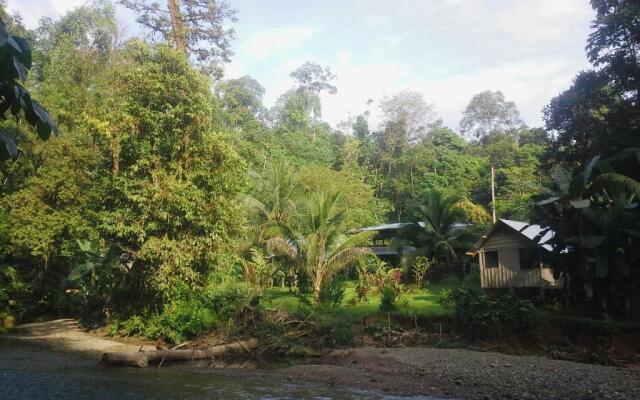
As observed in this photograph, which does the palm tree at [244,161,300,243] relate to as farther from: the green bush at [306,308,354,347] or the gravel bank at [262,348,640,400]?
the gravel bank at [262,348,640,400]

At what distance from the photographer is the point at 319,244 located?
19.2 metres

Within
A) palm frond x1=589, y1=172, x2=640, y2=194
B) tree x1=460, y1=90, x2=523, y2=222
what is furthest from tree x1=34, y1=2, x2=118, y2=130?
tree x1=460, y1=90, x2=523, y2=222

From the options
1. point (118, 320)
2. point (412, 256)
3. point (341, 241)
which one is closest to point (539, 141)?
point (412, 256)

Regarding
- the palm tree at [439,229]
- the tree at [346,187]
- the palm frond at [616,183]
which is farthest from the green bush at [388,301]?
the tree at [346,187]

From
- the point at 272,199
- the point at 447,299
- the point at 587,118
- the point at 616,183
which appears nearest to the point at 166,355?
the point at 447,299

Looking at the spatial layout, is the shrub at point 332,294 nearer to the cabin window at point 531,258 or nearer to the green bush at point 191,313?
the green bush at point 191,313

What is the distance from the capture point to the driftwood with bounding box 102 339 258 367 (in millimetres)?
13164

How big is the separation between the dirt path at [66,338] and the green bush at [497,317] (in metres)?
9.27

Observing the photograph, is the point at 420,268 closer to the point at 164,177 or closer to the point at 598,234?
Answer: the point at 598,234

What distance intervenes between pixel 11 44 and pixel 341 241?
17715 millimetres

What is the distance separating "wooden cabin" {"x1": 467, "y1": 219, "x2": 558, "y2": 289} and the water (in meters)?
10.7

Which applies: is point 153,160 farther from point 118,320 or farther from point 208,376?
point 208,376

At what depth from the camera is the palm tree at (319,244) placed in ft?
62.9

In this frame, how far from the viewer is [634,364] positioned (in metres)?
12.3
